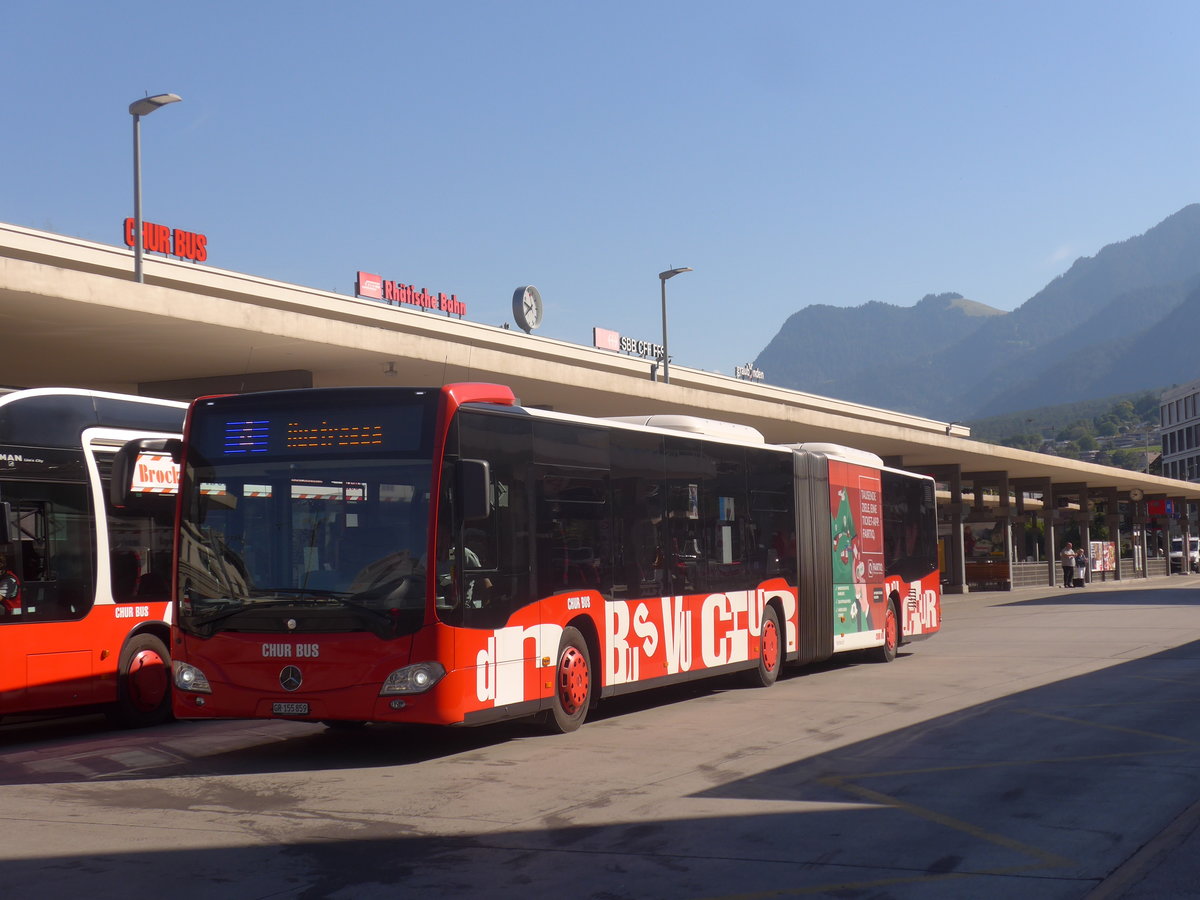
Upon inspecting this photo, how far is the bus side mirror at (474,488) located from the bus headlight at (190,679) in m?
2.48

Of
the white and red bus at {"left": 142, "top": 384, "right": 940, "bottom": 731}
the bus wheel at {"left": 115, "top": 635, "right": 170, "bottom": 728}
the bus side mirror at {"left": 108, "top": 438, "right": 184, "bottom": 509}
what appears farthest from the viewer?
the bus wheel at {"left": 115, "top": 635, "right": 170, "bottom": 728}

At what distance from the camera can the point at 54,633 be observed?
12.8 meters

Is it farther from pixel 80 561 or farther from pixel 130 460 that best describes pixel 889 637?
pixel 130 460

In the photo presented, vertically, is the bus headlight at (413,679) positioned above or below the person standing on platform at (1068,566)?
above

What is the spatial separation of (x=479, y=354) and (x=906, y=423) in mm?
80412

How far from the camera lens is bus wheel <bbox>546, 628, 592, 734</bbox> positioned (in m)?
12.3

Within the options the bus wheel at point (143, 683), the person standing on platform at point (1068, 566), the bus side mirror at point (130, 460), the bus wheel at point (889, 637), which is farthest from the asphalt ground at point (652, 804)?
the person standing on platform at point (1068, 566)

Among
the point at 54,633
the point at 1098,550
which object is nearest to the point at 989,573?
the point at 1098,550

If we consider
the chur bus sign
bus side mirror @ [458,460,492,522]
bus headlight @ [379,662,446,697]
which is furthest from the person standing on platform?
bus headlight @ [379,662,446,697]

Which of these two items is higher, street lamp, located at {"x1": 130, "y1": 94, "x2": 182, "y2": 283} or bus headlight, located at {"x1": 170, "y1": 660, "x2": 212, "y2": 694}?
street lamp, located at {"x1": 130, "y1": 94, "x2": 182, "y2": 283}

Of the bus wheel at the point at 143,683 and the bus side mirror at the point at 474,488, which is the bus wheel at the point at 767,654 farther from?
the bus side mirror at the point at 474,488

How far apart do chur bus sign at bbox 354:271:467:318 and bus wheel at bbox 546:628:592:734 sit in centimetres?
6026

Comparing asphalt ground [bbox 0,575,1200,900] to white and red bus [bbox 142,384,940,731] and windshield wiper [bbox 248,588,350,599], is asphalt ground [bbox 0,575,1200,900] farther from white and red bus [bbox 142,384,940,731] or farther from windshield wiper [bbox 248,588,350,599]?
windshield wiper [bbox 248,588,350,599]

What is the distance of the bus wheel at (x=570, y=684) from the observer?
40.5 ft
